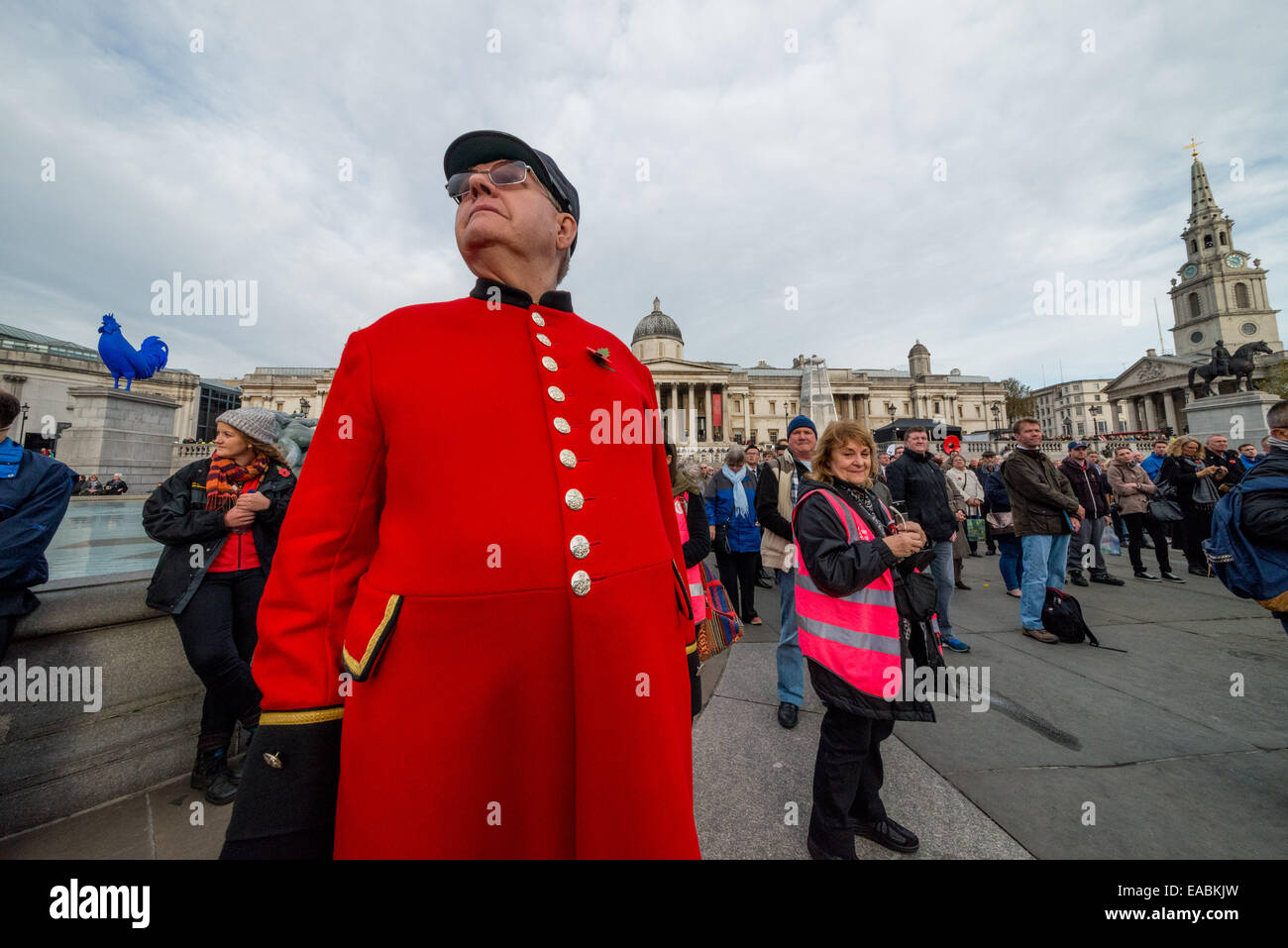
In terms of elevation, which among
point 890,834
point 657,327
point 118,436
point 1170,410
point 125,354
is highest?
point 657,327

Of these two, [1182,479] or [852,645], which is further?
[1182,479]

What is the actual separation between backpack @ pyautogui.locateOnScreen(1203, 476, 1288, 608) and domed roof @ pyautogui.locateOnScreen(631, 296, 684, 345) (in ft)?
172

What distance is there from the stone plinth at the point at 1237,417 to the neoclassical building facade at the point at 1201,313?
1979 inches

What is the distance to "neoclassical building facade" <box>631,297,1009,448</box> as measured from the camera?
175ft

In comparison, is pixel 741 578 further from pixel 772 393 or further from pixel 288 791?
pixel 772 393

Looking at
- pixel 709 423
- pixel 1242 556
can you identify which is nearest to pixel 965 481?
pixel 1242 556

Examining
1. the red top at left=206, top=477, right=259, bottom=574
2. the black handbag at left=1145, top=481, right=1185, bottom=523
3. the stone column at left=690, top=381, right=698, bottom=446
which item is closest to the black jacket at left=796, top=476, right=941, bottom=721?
the red top at left=206, top=477, right=259, bottom=574

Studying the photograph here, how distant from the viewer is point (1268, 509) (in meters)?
2.61

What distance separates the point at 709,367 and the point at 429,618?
180 feet

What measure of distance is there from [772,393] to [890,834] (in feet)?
199

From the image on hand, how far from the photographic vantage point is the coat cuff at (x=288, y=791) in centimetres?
87

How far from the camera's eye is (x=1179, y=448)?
7777 millimetres
